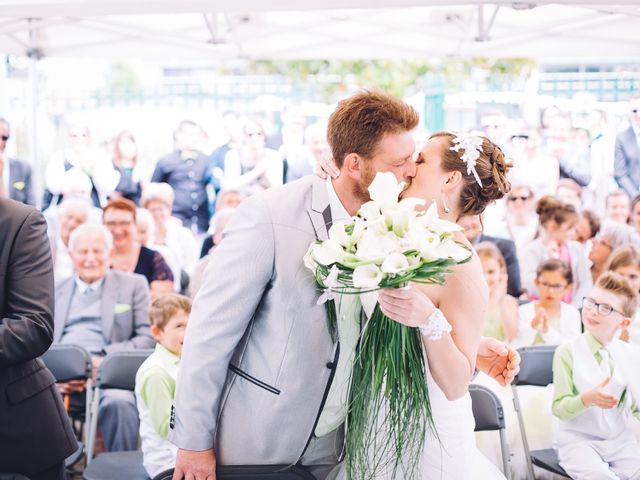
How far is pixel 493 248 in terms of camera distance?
6.72 metres

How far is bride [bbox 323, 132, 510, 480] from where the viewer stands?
2627 millimetres

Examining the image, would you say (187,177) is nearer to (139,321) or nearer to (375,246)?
(139,321)

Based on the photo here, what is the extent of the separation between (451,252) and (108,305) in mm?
4577

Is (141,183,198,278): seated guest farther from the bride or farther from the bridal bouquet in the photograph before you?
the bridal bouquet

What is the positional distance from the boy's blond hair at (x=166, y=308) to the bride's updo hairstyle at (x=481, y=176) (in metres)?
2.39

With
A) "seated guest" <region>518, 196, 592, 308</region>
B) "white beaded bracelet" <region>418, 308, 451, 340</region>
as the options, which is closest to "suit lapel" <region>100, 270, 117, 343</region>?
"seated guest" <region>518, 196, 592, 308</region>

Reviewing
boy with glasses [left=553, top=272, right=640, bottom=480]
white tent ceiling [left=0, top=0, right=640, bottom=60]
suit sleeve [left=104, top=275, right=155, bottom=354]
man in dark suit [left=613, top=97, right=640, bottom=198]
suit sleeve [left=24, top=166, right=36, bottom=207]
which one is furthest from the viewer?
man in dark suit [left=613, top=97, right=640, bottom=198]

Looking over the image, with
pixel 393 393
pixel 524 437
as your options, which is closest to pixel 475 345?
pixel 393 393

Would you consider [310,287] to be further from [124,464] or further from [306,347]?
[124,464]

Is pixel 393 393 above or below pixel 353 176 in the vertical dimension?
below

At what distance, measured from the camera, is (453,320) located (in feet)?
8.71

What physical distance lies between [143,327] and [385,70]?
1598 cm

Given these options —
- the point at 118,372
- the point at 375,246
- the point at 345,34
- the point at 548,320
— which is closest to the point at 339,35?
the point at 345,34

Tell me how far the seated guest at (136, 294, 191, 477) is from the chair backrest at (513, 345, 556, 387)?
2164 mm
